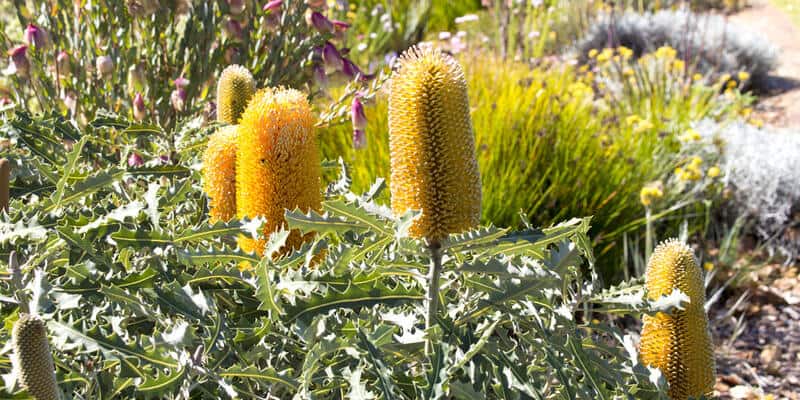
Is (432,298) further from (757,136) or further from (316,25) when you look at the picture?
(757,136)

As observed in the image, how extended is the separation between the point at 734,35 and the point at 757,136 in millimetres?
3675

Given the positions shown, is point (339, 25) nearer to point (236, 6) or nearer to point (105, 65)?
point (236, 6)

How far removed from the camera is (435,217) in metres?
1.41

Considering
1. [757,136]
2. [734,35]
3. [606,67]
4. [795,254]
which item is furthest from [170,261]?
[734,35]

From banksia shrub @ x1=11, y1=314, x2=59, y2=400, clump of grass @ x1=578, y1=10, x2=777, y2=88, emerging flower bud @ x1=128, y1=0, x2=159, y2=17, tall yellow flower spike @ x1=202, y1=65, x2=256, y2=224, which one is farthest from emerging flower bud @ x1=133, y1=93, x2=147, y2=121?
clump of grass @ x1=578, y1=10, x2=777, y2=88

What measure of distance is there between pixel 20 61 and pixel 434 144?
221 cm

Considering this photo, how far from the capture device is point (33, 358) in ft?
3.40

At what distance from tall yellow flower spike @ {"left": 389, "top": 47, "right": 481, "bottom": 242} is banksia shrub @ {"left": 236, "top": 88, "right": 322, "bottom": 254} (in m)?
0.22

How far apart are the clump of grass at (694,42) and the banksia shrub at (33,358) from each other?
296 inches

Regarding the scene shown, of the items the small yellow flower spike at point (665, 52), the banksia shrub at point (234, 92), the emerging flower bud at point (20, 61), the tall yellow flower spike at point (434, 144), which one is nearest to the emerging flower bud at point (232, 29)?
the emerging flower bud at point (20, 61)

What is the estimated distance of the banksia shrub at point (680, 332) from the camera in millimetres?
1781

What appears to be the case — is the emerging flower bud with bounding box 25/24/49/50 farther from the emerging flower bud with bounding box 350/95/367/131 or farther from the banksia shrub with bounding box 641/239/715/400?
the banksia shrub with bounding box 641/239/715/400

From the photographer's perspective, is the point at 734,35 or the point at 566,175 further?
the point at 734,35

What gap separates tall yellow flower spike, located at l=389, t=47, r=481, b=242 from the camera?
4.56 ft
